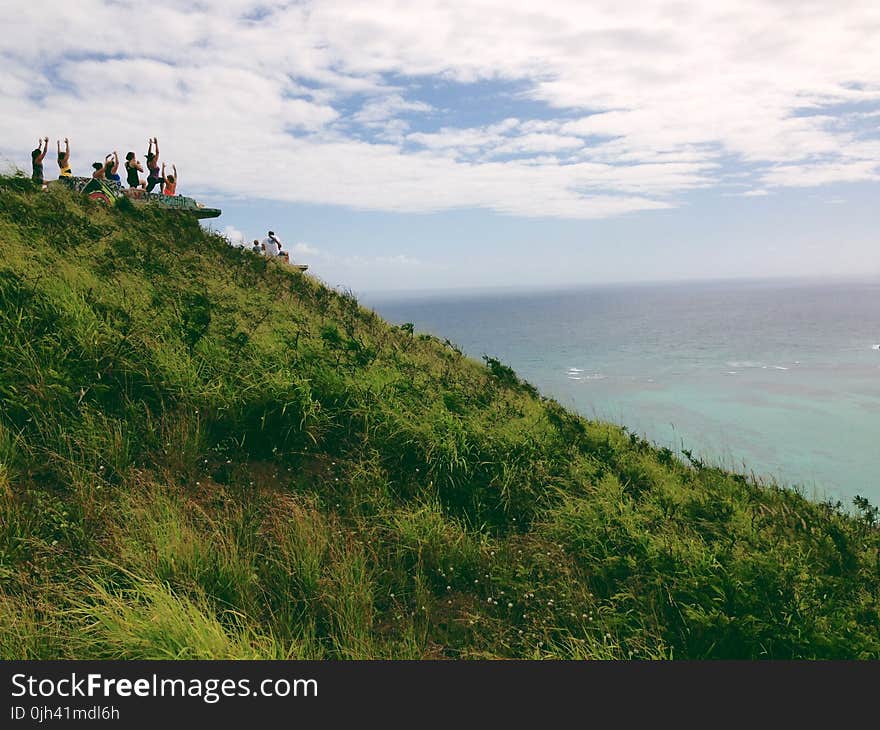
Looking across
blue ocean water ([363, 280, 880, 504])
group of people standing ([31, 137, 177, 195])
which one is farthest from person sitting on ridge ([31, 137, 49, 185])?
blue ocean water ([363, 280, 880, 504])

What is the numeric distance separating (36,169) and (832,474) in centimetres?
4374

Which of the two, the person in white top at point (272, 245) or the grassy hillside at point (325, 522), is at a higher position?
the person in white top at point (272, 245)

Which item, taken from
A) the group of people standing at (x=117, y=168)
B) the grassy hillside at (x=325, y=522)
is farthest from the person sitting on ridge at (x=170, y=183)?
the grassy hillside at (x=325, y=522)

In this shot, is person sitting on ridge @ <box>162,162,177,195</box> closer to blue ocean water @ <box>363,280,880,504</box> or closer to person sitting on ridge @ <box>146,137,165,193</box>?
person sitting on ridge @ <box>146,137,165,193</box>

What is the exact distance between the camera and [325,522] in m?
5.71

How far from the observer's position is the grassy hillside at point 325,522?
436 centimetres

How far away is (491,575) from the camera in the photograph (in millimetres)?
5434

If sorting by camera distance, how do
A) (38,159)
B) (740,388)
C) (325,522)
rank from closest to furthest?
(325,522), (38,159), (740,388)

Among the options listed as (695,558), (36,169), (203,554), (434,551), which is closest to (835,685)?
(695,558)

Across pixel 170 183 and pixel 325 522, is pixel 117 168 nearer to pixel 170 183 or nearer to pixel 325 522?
pixel 170 183

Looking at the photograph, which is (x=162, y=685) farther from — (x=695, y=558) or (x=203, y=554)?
(x=695, y=558)

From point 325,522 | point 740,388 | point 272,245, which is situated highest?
point 272,245

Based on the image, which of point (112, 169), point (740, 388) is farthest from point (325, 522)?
point (740, 388)

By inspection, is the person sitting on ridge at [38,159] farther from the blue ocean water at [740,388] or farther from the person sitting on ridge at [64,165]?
the blue ocean water at [740,388]
